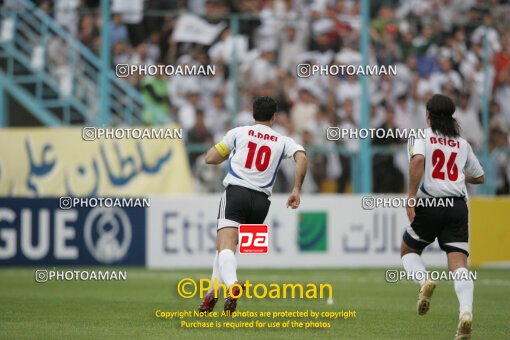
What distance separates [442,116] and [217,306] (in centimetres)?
395

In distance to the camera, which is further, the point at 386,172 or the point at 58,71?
the point at 58,71

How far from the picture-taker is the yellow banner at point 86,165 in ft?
66.0

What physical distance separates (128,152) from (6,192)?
2.37 meters

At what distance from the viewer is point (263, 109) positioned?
11.0m

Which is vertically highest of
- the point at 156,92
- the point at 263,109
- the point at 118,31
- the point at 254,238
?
the point at 118,31

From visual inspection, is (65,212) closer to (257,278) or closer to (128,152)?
(128,152)

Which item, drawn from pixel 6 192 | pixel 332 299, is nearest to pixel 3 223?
pixel 6 192

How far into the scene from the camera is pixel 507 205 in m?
20.9

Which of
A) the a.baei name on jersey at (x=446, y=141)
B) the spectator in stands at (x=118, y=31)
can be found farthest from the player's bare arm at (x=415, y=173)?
the spectator in stands at (x=118, y=31)

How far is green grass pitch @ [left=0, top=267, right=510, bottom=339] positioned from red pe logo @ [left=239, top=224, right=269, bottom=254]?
87cm

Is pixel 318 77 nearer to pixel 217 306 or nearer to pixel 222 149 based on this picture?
pixel 217 306

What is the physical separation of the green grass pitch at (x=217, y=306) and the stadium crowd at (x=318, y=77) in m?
2.54

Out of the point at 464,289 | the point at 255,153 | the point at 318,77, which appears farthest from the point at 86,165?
the point at 464,289

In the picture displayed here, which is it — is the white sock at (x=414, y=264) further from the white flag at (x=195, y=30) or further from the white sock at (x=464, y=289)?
the white flag at (x=195, y=30)
